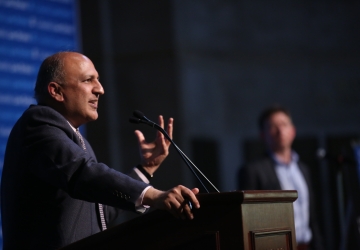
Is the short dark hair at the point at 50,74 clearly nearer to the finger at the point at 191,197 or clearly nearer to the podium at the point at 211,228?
the podium at the point at 211,228

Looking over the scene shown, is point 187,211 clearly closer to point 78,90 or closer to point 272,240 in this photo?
point 272,240

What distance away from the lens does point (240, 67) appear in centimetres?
779

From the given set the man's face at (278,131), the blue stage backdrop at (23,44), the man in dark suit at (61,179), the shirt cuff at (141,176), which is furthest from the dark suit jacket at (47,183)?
the man's face at (278,131)

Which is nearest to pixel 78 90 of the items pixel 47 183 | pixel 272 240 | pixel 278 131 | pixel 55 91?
pixel 55 91

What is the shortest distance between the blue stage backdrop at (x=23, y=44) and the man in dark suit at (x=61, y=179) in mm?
1724

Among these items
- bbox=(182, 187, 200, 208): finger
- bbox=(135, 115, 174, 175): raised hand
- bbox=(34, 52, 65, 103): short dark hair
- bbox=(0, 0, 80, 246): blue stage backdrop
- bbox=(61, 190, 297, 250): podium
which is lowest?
bbox=(61, 190, 297, 250): podium

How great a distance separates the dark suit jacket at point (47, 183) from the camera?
228cm

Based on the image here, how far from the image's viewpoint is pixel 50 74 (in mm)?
2738

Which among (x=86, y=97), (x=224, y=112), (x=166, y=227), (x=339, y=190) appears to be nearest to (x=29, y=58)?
(x=86, y=97)

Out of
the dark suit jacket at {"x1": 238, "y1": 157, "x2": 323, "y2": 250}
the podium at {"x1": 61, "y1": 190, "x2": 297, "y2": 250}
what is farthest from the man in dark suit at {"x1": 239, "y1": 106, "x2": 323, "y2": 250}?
the podium at {"x1": 61, "y1": 190, "x2": 297, "y2": 250}

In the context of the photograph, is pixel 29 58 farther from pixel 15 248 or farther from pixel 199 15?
pixel 199 15

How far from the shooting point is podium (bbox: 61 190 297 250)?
2.06m

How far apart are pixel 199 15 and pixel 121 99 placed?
139 cm

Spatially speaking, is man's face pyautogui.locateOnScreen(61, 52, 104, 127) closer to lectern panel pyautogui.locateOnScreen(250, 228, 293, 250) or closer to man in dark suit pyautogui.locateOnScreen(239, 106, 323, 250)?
lectern panel pyautogui.locateOnScreen(250, 228, 293, 250)
